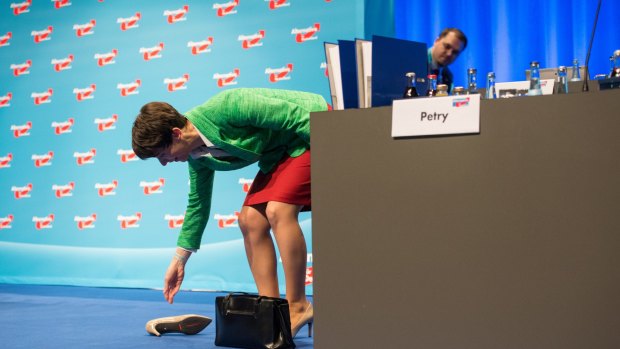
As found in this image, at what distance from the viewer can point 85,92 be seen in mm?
5332

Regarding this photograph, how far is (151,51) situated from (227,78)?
653mm

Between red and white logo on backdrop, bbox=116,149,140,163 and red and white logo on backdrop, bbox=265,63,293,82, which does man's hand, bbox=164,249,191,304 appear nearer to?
red and white logo on backdrop, bbox=265,63,293,82

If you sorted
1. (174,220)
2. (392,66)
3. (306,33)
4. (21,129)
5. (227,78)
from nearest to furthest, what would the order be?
(392,66) < (306,33) < (227,78) < (174,220) < (21,129)

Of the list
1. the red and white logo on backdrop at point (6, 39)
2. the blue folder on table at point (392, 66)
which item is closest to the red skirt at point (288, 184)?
the blue folder on table at point (392, 66)

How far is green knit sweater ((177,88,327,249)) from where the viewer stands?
7.60ft

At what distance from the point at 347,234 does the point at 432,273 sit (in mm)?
198

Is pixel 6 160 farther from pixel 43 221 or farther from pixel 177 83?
pixel 177 83

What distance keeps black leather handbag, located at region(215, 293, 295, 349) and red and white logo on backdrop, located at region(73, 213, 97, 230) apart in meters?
3.15

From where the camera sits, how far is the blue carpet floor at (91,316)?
8.84 feet

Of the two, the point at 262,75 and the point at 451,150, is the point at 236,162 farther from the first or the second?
the point at 262,75

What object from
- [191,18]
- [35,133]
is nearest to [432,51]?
[191,18]

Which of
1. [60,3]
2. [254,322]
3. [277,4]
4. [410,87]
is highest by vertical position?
[60,3]

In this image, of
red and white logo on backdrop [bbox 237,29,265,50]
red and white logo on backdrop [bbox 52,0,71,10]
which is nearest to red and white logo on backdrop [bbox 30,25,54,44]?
red and white logo on backdrop [bbox 52,0,71,10]

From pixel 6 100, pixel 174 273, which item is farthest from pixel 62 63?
pixel 174 273
